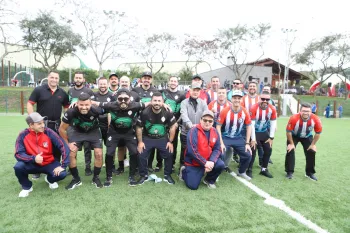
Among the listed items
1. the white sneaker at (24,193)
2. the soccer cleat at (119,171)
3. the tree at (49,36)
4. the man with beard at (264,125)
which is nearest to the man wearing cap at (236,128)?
the man with beard at (264,125)

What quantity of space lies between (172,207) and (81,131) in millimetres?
2169

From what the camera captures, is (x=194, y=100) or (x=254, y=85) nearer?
(x=194, y=100)

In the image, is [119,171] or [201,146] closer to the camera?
[201,146]

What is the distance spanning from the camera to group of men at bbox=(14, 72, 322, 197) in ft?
13.5

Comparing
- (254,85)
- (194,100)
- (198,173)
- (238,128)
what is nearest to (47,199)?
(198,173)

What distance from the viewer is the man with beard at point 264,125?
211 inches

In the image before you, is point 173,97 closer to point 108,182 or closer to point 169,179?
point 169,179

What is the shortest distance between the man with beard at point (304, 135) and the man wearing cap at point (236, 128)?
88 cm

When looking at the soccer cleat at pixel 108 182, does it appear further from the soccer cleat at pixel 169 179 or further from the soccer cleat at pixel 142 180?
the soccer cleat at pixel 169 179

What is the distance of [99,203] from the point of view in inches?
148

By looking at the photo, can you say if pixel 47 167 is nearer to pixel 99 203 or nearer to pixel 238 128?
pixel 99 203

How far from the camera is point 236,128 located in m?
5.12

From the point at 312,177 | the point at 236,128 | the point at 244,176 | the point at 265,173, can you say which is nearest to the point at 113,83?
the point at 236,128

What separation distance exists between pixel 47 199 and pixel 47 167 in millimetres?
516
